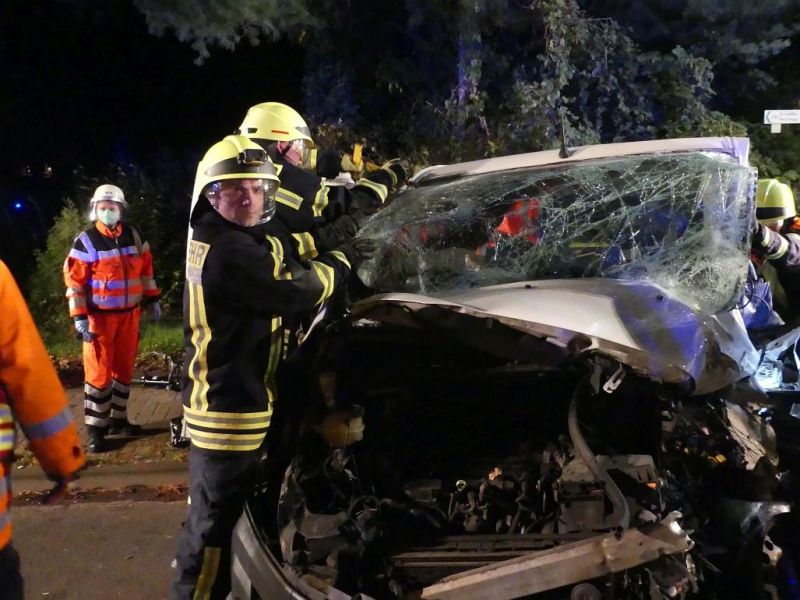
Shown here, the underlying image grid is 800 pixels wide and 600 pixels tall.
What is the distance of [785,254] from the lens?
14.0 ft

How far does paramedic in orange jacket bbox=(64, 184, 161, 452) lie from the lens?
5570 millimetres

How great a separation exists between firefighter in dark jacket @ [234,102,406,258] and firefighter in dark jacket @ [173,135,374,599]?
390 millimetres

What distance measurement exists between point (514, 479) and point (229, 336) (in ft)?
3.76

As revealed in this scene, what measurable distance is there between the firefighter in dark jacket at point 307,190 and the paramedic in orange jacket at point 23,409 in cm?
127

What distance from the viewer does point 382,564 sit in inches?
98.3

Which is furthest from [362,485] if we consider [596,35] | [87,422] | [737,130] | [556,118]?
[737,130]

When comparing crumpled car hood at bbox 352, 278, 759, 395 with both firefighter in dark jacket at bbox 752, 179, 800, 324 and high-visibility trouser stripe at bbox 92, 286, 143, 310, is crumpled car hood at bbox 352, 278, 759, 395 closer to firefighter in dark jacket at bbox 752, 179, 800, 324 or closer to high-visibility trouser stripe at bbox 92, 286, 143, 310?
firefighter in dark jacket at bbox 752, 179, 800, 324

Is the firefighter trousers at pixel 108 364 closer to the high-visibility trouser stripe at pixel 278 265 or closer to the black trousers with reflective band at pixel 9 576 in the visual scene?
the high-visibility trouser stripe at pixel 278 265

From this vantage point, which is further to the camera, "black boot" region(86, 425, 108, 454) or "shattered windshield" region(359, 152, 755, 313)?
"black boot" region(86, 425, 108, 454)

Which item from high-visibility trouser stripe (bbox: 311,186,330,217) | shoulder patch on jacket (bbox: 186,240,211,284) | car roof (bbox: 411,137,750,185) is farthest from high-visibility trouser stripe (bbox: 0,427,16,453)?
car roof (bbox: 411,137,750,185)

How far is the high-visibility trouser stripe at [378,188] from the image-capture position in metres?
3.71

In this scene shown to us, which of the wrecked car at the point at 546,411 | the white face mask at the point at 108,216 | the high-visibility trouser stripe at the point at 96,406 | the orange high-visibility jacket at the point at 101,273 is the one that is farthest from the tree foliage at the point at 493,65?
the wrecked car at the point at 546,411

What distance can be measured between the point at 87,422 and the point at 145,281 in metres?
1.10

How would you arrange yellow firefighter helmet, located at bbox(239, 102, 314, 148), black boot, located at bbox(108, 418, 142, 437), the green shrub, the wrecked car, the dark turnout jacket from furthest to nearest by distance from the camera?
the green shrub, black boot, located at bbox(108, 418, 142, 437), yellow firefighter helmet, located at bbox(239, 102, 314, 148), the dark turnout jacket, the wrecked car
